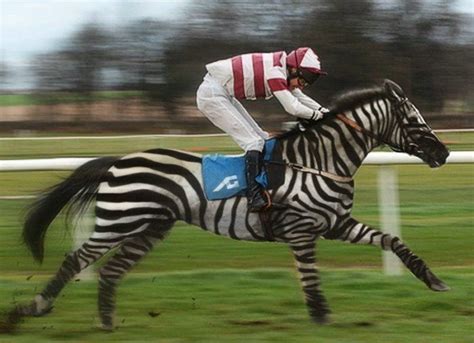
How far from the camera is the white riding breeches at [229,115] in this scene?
19.2 ft

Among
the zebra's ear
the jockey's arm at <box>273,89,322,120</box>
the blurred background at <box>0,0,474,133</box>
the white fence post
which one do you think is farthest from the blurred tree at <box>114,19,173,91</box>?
the jockey's arm at <box>273,89,322,120</box>

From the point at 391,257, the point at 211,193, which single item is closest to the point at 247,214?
the point at 211,193

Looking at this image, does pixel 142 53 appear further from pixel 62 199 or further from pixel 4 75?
pixel 62 199

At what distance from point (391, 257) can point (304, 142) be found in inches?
65.6

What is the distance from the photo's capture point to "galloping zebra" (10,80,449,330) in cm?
581

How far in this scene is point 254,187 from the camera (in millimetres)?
5738

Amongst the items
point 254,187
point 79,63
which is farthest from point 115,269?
point 79,63

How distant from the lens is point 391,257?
23.7 ft

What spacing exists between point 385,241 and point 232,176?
40.4 inches

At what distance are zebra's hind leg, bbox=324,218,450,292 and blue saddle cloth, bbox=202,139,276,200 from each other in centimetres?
60

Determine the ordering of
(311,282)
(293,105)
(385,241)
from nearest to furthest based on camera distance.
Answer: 1. (293,105)
2. (311,282)
3. (385,241)

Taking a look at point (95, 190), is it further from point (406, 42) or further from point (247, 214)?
point (406, 42)

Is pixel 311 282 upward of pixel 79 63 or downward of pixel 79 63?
upward

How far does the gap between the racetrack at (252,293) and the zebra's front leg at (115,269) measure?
0.44 ft
